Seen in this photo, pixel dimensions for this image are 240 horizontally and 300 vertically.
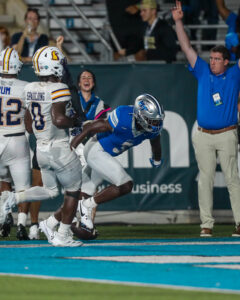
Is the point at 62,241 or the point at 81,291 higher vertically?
the point at 81,291

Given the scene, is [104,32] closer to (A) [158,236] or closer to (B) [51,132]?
(A) [158,236]

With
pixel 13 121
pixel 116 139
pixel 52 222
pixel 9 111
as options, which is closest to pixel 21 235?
pixel 52 222

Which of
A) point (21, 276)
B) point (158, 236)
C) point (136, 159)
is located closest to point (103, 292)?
point (21, 276)

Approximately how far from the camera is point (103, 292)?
529cm

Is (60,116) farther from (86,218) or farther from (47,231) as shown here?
(86,218)

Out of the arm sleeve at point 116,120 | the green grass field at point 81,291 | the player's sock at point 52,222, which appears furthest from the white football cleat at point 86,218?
the green grass field at point 81,291

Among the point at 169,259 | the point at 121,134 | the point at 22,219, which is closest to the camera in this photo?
the point at 169,259

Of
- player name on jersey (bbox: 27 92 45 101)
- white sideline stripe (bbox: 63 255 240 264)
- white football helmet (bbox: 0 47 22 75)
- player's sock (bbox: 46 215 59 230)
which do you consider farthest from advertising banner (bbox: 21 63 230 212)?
white sideline stripe (bbox: 63 255 240 264)

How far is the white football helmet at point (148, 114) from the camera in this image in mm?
8773

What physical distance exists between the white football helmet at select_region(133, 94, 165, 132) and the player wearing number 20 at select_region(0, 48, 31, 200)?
1.29 metres

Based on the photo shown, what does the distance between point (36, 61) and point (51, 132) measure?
2.34ft

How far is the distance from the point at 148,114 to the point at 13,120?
1525 mm

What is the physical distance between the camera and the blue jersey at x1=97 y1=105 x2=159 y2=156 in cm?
898

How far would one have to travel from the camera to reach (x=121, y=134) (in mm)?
9180
